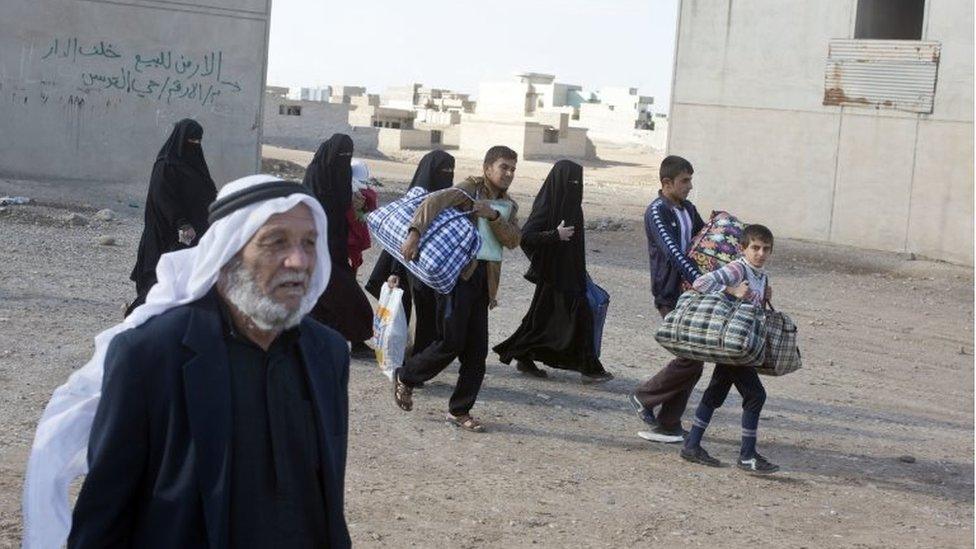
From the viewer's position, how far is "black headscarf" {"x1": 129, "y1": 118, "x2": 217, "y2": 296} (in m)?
8.30

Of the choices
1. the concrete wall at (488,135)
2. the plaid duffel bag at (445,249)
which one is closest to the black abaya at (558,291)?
the plaid duffel bag at (445,249)

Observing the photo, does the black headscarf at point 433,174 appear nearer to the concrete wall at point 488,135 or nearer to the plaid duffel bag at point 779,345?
the plaid duffel bag at point 779,345

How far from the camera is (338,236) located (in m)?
8.82

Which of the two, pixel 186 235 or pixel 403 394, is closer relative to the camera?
pixel 403 394

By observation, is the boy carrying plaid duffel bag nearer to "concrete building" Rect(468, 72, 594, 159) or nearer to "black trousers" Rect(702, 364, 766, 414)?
"black trousers" Rect(702, 364, 766, 414)

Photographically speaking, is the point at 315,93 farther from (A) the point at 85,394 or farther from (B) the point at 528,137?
(A) the point at 85,394

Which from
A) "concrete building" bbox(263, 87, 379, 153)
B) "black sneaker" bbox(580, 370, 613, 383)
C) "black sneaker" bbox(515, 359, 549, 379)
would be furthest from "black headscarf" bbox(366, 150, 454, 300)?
"concrete building" bbox(263, 87, 379, 153)

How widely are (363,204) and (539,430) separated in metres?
2.15

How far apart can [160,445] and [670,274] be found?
17.6 ft

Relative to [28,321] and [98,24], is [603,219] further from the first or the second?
[28,321]

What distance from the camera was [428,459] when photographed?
7.04m

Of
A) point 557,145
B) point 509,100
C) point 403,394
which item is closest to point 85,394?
point 403,394

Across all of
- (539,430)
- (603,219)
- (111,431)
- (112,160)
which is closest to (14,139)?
(112,160)

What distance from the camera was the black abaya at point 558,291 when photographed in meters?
8.86
